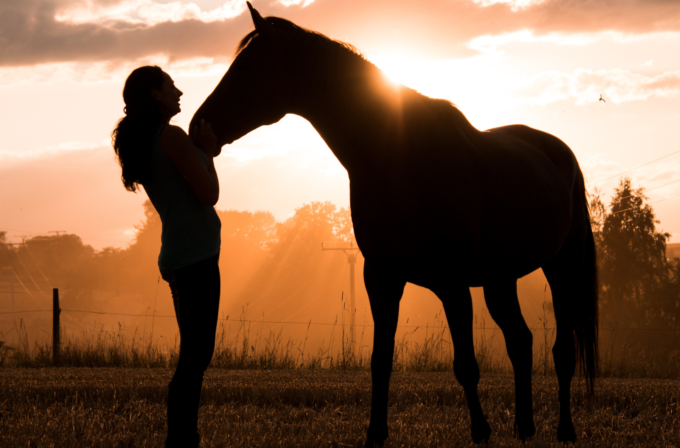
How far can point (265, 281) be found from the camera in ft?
249

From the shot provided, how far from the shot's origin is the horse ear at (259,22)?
2928 millimetres

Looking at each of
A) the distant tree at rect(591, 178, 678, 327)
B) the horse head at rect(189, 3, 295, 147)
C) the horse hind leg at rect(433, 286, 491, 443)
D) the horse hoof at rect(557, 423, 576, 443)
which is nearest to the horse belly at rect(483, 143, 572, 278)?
the horse hind leg at rect(433, 286, 491, 443)

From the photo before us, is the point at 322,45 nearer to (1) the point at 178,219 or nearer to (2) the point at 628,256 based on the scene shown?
(1) the point at 178,219

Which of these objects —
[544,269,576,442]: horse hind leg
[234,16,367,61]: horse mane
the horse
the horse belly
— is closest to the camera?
the horse

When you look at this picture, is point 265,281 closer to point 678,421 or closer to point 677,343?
point 677,343

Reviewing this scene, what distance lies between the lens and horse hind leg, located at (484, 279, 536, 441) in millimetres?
3873

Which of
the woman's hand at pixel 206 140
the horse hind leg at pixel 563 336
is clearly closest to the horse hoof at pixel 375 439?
the horse hind leg at pixel 563 336

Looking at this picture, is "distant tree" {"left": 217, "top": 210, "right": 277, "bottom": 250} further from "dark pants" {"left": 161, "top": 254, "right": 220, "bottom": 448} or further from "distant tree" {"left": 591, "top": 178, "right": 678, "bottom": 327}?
"dark pants" {"left": 161, "top": 254, "right": 220, "bottom": 448}

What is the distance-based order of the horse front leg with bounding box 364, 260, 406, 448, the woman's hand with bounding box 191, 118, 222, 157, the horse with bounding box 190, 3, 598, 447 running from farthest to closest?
the horse front leg with bounding box 364, 260, 406, 448 < the horse with bounding box 190, 3, 598, 447 < the woman's hand with bounding box 191, 118, 222, 157

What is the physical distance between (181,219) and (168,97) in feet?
2.14

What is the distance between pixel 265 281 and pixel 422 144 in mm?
74132

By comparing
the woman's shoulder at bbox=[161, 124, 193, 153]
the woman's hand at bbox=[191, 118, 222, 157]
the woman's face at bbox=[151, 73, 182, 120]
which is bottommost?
the woman's shoulder at bbox=[161, 124, 193, 153]

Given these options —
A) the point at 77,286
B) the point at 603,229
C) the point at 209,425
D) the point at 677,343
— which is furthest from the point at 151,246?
the point at 209,425

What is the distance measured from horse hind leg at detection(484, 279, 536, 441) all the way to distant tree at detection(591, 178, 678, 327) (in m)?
44.4
